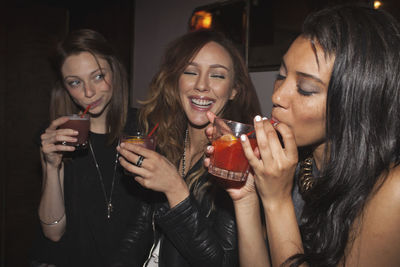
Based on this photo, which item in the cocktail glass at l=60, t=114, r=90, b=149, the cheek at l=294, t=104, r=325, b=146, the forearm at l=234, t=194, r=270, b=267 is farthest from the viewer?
the cocktail glass at l=60, t=114, r=90, b=149

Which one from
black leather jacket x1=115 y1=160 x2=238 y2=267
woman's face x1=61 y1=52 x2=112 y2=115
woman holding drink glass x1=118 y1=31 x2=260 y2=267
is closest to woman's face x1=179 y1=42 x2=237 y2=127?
woman holding drink glass x1=118 y1=31 x2=260 y2=267

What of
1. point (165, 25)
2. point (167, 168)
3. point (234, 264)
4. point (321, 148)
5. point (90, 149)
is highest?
point (165, 25)

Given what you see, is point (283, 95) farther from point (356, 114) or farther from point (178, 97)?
point (178, 97)

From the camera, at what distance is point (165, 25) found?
15.0 feet

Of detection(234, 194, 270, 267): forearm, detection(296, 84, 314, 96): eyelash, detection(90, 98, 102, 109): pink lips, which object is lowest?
detection(234, 194, 270, 267): forearm

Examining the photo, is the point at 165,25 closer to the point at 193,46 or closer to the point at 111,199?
the point at 193,46

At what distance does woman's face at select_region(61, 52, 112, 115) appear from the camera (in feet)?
7.64

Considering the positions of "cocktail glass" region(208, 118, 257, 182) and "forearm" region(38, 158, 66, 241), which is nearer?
"cocktail glass" region(208, 118, 257, 182)

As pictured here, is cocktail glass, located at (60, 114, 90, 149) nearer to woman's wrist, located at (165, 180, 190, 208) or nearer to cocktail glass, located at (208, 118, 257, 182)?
woman's wrist, located at (165, 180, 190, 208)

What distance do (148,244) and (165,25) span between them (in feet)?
11.7

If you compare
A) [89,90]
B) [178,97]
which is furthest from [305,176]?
[89,90]


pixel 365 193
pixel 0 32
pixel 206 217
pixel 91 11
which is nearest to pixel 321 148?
pixel 365 193

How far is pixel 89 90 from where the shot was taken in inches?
91.1

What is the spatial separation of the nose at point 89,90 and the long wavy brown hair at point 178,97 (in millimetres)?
421
